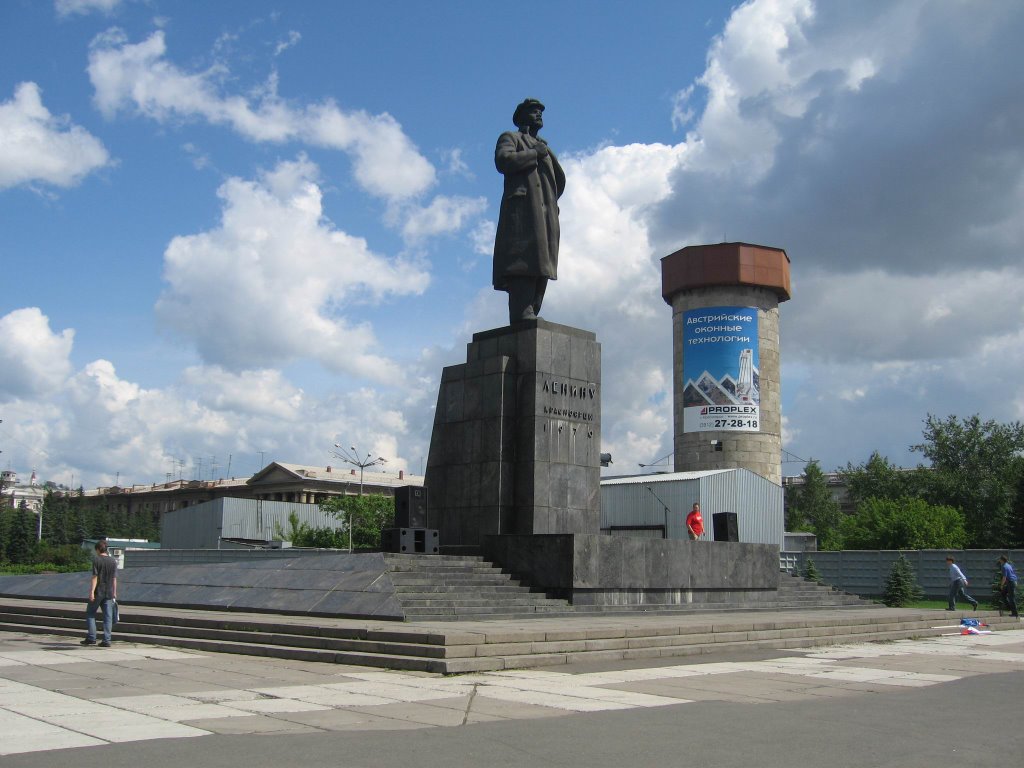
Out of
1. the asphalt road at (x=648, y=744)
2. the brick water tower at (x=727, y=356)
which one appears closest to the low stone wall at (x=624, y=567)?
the asphalt road at (x=648, y=744)

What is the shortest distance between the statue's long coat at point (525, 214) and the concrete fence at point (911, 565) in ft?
53.8

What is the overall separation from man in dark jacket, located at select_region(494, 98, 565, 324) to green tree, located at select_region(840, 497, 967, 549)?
121 ft

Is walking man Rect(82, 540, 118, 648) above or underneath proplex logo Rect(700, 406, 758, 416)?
underneath

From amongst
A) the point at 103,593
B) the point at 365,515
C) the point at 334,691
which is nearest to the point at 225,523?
the point at 365,515

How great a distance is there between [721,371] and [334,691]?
68949 millimetres

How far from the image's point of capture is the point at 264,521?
72.0 metres

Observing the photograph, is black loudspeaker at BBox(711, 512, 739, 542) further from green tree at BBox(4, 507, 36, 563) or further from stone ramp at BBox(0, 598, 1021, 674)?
green tree at BBox(4, 507, 36, 563)

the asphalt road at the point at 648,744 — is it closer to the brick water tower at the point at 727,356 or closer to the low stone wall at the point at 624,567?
the low stone wall at the point at 624,567

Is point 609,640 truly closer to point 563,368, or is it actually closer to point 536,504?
point 536,504

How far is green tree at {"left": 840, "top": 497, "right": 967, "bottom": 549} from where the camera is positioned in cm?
5194

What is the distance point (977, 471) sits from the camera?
7850cm

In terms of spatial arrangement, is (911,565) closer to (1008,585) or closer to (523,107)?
(1008,585)

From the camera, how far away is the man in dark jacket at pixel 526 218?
22188 mm

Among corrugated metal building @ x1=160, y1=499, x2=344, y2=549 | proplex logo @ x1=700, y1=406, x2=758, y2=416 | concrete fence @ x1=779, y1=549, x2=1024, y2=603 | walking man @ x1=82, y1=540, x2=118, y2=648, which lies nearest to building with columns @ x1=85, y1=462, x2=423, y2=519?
corrugated metal building @ x1=160, y1=499, x2=344, y2=549
